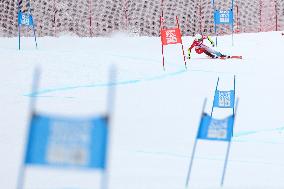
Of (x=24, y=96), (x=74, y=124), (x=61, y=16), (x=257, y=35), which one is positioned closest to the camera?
(x=74, y=124)

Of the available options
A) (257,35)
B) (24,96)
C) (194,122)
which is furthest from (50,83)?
(257,35)

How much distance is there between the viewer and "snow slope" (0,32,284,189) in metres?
6.59

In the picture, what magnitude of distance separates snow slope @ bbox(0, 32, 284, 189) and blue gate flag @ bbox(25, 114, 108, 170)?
2383 mm

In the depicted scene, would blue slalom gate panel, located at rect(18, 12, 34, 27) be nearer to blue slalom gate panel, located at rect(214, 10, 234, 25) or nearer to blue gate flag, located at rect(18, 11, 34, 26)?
blue gate flag, located at rect(18, 11, 34, 26)

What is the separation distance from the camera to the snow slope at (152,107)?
6.59 m

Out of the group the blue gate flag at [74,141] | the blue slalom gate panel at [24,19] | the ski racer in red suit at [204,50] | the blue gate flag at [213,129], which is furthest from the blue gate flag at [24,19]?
the blue gate flag at [74,141]

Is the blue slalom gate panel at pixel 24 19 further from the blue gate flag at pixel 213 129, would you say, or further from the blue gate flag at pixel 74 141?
the blue gate flag at pixel 74 141

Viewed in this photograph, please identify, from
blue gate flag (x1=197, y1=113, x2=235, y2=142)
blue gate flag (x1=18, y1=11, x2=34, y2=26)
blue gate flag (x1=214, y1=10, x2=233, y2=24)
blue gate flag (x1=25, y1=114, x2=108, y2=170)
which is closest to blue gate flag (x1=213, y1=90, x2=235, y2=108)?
blue gate flag (x1=197, y1=113, x2=235, y2=142)

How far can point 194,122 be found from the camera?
10086 millimetres

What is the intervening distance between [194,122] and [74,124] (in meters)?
6.83

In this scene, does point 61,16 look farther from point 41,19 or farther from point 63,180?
point 63,180

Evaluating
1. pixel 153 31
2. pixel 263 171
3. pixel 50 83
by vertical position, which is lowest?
pixel 263 171

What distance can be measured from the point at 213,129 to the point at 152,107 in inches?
227

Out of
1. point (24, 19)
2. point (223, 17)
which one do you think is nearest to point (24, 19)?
point (24, 19)
